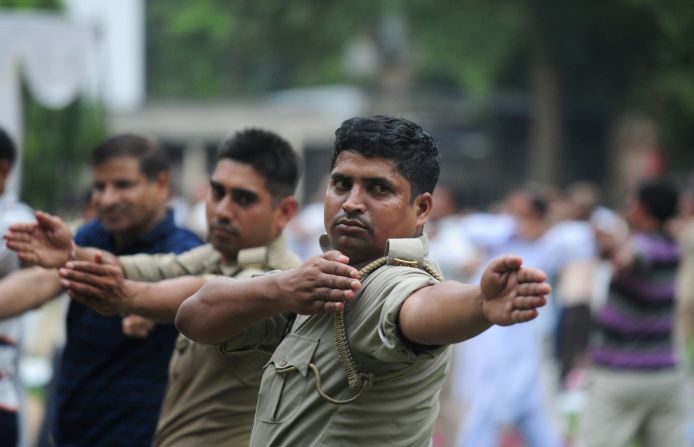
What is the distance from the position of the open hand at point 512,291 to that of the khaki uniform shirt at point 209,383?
1.62 m

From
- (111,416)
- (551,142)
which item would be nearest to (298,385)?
(111,416)

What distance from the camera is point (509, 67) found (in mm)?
38500

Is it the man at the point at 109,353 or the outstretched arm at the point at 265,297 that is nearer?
the outstretched arm at the point at 265,297

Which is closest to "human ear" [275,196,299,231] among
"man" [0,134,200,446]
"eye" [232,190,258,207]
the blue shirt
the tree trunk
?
"eye" [232,190,258,207]

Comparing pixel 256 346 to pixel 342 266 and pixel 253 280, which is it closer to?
pixel 253 280

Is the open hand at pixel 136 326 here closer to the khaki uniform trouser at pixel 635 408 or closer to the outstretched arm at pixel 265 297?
the outstretched arm at pixel 265 297

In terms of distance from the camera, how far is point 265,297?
320 centimetres

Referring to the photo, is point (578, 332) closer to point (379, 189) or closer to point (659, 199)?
point (659, 199)

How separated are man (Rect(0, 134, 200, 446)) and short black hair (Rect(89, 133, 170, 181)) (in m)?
0.20

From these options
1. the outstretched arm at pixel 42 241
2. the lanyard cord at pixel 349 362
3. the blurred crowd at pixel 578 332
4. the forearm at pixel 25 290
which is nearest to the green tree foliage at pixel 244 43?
the blurred crowd at pixel 578 332

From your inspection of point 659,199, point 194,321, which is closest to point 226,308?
point 194,321

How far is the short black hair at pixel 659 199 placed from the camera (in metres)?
7.69

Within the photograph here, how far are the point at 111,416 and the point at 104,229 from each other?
835 millimetres

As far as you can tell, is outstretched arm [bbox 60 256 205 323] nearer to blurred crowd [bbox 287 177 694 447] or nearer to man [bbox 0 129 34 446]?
man [bbox 0 129 34 446]
